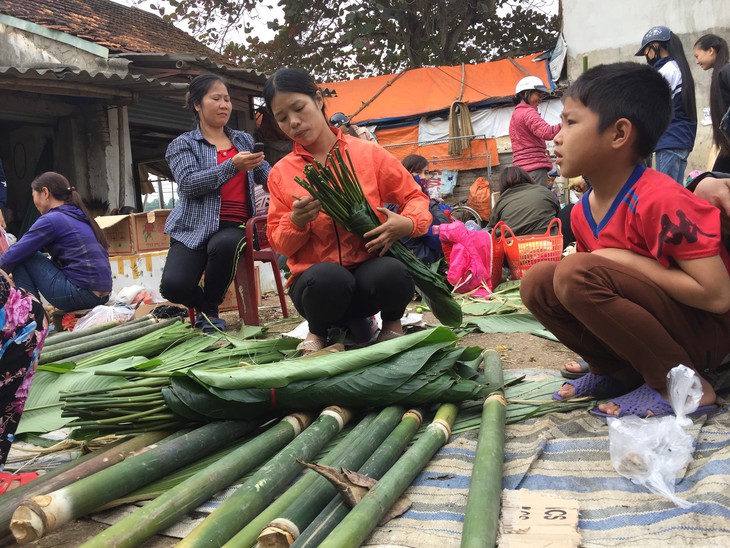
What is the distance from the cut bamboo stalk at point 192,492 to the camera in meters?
1.45

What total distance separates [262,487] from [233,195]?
2919 mm

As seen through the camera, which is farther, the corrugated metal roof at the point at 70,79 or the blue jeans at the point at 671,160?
the corrugated metal roof at the point at 70,79

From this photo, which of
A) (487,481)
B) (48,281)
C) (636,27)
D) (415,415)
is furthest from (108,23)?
(487,481)

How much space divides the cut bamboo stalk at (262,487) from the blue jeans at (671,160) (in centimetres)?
430

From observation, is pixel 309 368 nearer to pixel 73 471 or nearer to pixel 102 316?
pixel 73 471

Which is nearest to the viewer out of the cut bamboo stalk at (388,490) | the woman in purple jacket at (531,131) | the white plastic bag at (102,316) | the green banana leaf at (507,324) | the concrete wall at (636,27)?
the cut bamboo stalk at (388,490)

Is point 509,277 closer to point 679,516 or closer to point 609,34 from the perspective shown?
point 679,516

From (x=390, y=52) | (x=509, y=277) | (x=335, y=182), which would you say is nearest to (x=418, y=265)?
(x=335, y=182)

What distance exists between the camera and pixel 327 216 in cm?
304

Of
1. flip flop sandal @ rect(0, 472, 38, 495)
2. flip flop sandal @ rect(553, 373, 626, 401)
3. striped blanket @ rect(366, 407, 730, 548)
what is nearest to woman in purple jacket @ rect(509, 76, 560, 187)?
flip flop sandal @ rect(553, 373, 626, 401)

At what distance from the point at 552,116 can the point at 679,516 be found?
39.4 ft

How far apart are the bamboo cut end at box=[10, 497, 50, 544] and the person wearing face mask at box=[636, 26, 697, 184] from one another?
5062mm

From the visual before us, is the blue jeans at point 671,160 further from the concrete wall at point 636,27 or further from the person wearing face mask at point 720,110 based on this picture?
the concrete wall at point 636,27

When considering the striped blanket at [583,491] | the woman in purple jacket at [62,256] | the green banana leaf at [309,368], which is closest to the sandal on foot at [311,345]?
the green banana leaf at [309,368]
